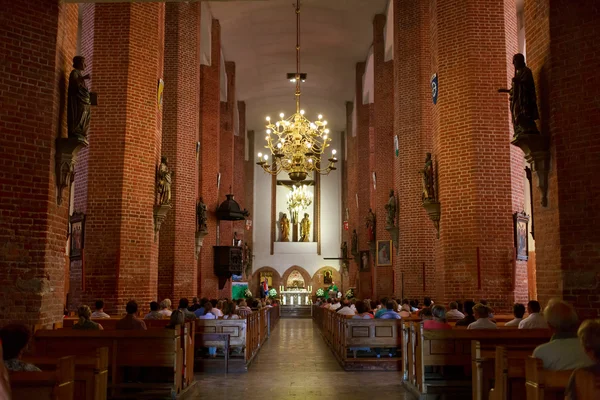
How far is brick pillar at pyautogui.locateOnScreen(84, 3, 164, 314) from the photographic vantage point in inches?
470

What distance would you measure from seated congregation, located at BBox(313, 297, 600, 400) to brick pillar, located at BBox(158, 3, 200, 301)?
4.94 meters

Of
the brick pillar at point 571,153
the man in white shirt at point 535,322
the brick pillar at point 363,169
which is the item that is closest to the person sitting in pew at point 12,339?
the man in white shirt at point 535,322

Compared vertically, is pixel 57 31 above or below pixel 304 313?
above

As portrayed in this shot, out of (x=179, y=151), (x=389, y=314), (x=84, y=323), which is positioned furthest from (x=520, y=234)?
(x=179, y=151)

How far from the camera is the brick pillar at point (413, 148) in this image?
56.4ft

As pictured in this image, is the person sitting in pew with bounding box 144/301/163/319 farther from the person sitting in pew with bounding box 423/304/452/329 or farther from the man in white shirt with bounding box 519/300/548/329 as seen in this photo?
the man in white shirt with bounding box 519/300/548/329

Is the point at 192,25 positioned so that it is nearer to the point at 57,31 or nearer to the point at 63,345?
the point at 57,31

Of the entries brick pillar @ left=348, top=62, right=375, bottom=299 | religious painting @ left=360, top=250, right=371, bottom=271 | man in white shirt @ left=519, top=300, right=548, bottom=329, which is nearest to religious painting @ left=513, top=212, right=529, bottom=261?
man in white shirt @ left=519, top=300, right=548, bottom=329

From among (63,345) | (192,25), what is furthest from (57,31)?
(192,25)

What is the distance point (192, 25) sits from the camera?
18.6 m

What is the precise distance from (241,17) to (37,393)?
24222mm

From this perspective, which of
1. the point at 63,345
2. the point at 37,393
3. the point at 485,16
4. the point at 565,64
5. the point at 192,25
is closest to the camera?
the point at 37,393

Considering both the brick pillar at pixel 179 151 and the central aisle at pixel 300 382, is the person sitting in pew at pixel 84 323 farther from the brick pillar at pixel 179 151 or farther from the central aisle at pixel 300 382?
the brick pillar at pixel 179 151

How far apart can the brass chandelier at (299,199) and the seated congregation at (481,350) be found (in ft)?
92.3
